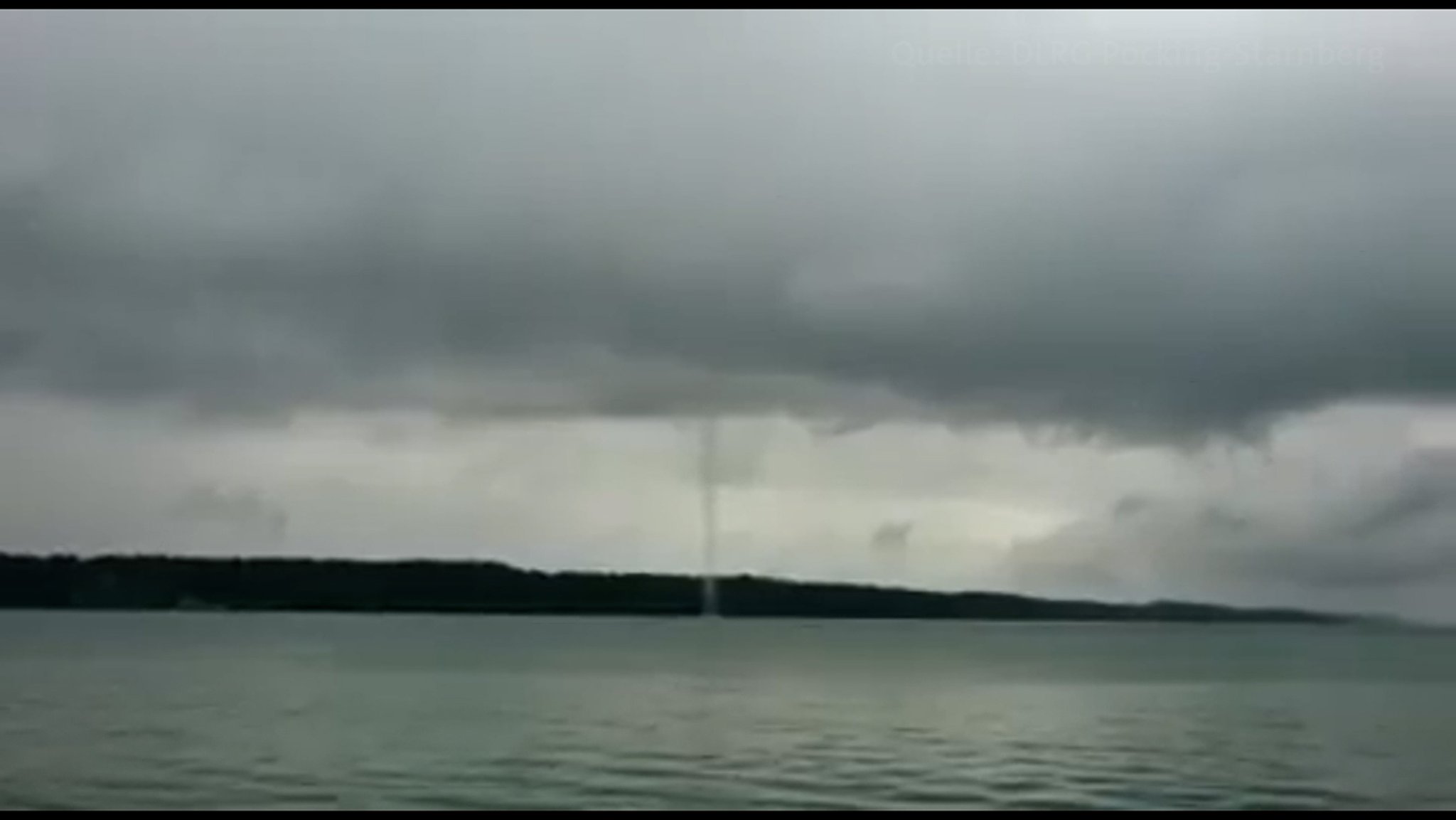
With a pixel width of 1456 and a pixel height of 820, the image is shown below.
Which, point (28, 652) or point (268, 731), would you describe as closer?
point (268, 731)

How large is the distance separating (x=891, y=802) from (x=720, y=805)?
14.9 feet

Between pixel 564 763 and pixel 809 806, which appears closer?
pixel 809 806

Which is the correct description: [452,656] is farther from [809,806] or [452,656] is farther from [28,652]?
[809,806]

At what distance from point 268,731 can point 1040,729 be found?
108ft

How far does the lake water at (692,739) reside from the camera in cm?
5250

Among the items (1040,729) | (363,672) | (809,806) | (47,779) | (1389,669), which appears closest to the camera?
(809,806)

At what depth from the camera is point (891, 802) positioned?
49906 mm

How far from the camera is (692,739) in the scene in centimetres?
7256

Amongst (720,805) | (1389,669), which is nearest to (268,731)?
(720,805)

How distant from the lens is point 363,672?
445ft

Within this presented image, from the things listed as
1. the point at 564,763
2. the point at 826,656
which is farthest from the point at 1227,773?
the point at 826,656

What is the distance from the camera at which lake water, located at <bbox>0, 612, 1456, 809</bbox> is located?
52.5m

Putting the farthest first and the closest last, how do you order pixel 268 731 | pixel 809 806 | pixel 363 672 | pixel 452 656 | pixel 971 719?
pixel 452 656 < pixel 363 672 < pixel 971 719 < pixel 268 731 < pixel 809 806

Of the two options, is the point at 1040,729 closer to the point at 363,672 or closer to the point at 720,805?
the point at 720,805
